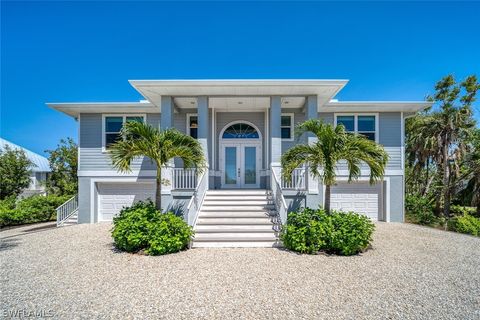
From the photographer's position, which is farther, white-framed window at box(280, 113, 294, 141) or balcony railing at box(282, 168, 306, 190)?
white-framed window at box(280, 113, 294, 141)

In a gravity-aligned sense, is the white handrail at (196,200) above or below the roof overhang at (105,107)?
below

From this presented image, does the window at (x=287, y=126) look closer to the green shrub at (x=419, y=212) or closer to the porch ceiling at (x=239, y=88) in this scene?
the porch ceiling at (x=239, y=88)

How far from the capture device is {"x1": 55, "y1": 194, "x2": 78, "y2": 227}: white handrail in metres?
11.7

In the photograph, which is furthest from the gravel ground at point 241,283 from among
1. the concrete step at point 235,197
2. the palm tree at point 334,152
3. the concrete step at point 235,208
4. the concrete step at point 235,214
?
the concrete step at point 235,197

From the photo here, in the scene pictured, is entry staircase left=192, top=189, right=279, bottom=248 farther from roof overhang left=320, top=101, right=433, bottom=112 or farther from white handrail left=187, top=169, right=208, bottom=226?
roof overhang left=320, top=101, right=433, bottom=112

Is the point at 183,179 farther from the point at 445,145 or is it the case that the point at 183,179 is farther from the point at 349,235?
the point at 445,145

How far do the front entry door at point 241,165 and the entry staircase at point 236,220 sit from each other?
221 centimetres

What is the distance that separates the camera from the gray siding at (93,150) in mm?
11781

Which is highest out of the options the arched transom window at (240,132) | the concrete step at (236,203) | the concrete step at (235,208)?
the arched transom window at (240,132)

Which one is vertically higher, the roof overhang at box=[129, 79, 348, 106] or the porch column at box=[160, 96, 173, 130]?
the roof overhang at box=[129, 79, 348, 106]

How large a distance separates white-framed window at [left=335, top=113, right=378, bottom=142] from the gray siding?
351 inches

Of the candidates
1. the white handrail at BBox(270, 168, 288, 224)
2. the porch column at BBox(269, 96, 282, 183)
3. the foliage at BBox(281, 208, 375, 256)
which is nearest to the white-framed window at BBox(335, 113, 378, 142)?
the porch column at BBox(269, 96, 282, 183)

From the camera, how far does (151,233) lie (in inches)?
266

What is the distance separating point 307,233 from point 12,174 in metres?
17.8
